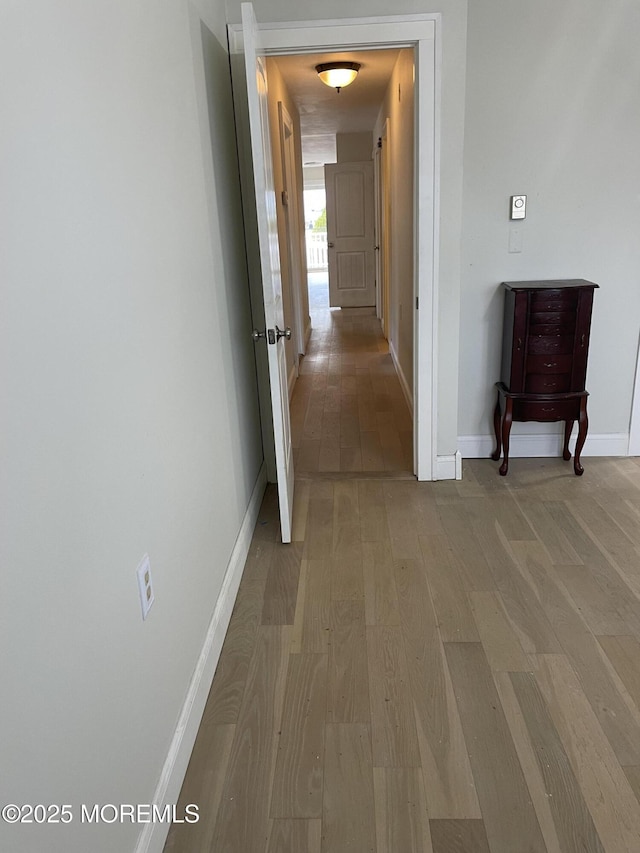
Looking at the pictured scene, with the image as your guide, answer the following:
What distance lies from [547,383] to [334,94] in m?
4.20

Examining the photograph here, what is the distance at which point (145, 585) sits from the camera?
1.44 metres

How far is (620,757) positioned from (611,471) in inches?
78.8

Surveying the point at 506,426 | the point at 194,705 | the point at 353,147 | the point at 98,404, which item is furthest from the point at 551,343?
the point at 353,147

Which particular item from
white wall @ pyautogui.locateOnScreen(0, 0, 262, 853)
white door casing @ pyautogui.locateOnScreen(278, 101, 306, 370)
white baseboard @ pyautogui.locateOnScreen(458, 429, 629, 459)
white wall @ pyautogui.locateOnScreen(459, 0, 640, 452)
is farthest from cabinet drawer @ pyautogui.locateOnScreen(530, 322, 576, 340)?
white door casing @ pyautogui.locateOnScreen(278, 101, 306, 370)

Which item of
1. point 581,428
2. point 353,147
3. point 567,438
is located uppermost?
point 353,147

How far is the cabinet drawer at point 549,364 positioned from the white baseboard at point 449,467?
581 millimetres

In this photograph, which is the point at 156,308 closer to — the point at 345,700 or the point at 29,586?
the point at 29,586

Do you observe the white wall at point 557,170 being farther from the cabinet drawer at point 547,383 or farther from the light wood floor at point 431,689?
the light wood floor at point 431,689

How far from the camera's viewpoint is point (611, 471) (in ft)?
11.2

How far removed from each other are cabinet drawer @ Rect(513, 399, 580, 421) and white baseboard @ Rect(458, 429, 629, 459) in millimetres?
295

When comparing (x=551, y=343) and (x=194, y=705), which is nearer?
(x=194, y=705)

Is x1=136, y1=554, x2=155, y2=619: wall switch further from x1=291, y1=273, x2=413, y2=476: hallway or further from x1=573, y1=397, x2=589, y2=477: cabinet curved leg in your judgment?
x1=573, y1=397, x2=589, y2=477: cabinet curved leg

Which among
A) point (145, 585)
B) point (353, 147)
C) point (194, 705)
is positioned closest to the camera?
point (145, 585)

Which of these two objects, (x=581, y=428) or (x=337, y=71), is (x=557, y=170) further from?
(x=337, y=71)
